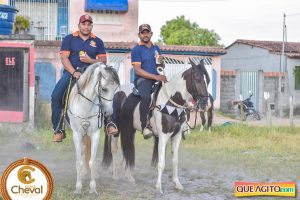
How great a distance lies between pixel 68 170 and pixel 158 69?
8.94 ft

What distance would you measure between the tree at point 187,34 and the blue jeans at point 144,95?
32279mm

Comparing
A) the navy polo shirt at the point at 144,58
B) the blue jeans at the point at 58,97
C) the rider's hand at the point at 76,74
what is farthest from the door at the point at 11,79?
the rider's hand at the point at 76,74

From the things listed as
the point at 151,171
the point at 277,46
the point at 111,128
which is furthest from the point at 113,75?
the point at 277,46

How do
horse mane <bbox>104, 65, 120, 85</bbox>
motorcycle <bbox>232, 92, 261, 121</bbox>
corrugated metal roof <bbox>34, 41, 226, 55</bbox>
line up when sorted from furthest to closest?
motorcycle <bbox>232, 92, 261, 121</bbox>
corrugated metal roof <bbox>34, 41, 226, 55</bbox>
horse mane <bbox>104, 65, 120, 85</bbox>

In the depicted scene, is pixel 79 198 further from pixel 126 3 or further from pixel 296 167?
pixel 126 3

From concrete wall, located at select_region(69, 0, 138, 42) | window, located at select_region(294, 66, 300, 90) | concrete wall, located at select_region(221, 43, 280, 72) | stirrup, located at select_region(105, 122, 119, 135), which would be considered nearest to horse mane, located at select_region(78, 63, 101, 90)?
stirrup, located at select_region(105, 122, 119, 135)

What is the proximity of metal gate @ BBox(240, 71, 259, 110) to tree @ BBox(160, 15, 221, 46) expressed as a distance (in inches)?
569

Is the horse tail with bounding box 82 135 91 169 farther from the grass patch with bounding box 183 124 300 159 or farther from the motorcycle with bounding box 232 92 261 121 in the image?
the motorcycle with bounding box 232 92 261 121

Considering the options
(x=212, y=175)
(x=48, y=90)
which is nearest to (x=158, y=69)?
(x=212, y=175)

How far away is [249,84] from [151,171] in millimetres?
17191

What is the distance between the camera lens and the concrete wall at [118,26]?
26203mm

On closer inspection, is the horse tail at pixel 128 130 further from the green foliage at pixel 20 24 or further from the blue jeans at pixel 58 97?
the green foliage at pixel 20 24

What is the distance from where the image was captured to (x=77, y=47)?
27.8ft

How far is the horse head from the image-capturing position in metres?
8.25
